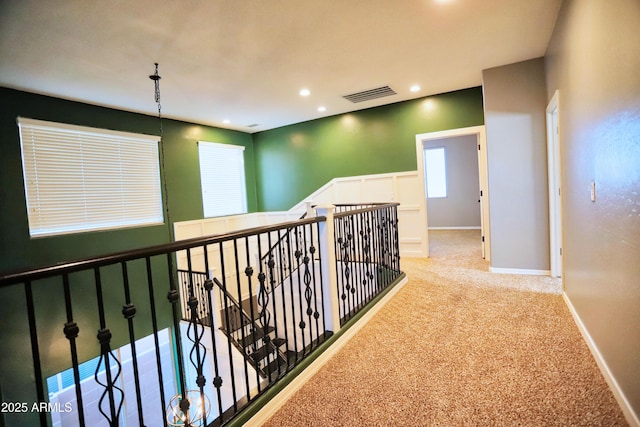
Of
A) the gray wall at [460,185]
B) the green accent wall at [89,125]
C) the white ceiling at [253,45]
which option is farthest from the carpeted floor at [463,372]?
the gray wall at [460,185]

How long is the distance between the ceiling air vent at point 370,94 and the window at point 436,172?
4.29 metres

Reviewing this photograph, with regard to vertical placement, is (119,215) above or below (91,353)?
above

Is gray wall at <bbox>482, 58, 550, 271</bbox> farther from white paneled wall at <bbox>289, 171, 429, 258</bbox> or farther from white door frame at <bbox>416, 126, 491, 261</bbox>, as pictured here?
white paneled wall at <bbox>289, 171, 429, 258</bbox>

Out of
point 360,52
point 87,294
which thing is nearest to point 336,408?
point 360,52

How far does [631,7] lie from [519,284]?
2.97m

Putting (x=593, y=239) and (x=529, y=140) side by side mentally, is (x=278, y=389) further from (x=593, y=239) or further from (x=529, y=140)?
(x=529, y=140)

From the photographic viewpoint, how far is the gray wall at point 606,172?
1467 millimetres

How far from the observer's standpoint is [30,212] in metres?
3.97

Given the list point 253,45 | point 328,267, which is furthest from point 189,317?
point 253,45

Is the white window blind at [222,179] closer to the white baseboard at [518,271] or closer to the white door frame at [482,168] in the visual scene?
the white door frame at [482,168]

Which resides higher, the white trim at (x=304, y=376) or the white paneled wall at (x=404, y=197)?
the white paneled wall at (x=404, y=197)

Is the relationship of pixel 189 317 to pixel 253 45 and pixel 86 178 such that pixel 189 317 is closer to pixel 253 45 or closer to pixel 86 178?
pixel 86 178

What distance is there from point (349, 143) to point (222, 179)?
2757 mm

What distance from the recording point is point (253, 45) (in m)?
3.19
